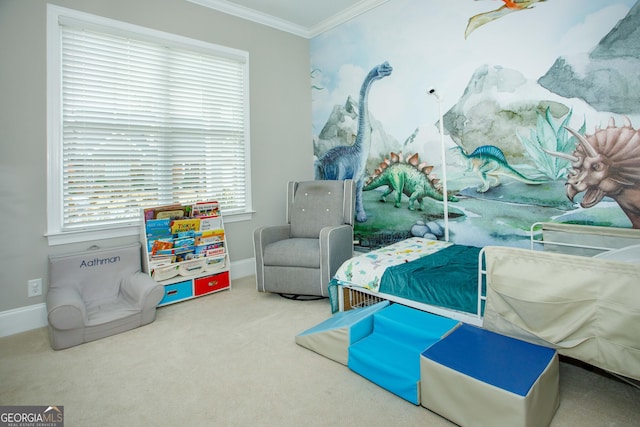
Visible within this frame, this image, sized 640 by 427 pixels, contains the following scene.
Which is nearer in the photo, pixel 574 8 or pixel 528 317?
pixel 528 317

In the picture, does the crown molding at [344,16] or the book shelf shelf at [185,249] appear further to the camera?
the crown molding at [344,16]

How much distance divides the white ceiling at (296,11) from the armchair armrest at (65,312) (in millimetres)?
2829

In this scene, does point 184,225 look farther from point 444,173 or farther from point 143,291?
point 444,173

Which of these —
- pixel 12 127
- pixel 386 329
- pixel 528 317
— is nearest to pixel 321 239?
pixel 386 329

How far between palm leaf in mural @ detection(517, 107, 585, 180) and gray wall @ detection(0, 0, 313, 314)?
2.46 m

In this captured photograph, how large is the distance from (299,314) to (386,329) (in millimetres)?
970

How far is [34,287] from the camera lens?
8.68 feet

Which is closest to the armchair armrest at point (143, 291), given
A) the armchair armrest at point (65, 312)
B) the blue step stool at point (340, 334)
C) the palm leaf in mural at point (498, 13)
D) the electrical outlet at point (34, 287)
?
the armchair armrest at point (65, 312)

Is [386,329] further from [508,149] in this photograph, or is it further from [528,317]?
[508,149]

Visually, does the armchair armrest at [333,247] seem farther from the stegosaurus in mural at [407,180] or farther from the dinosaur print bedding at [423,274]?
the stegosaurus in mural at [407,180]

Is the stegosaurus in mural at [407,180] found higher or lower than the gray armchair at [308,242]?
higher

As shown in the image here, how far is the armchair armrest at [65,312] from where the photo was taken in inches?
Result: 86.4

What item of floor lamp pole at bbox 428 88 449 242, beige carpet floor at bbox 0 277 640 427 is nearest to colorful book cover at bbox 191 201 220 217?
beige carpet floor at bbox 0 277 640 427

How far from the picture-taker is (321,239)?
2941 mm
